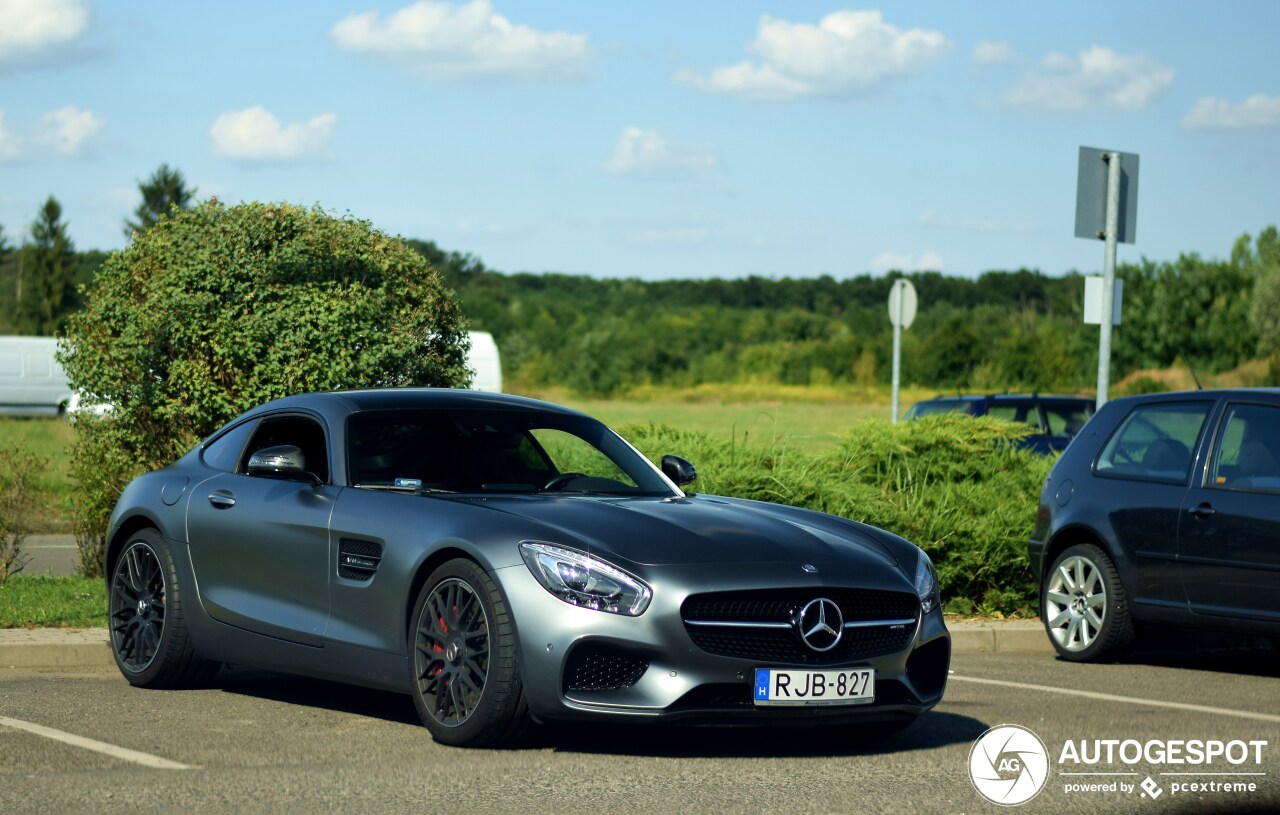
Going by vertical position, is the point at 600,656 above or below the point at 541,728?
above

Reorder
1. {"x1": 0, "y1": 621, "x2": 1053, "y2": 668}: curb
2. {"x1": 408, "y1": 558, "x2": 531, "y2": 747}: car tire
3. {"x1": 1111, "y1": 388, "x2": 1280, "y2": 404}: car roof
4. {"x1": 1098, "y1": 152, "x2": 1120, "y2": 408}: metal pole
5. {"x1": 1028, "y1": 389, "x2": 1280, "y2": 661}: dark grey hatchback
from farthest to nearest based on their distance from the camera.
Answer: {"x1": 1098, "y1": 152, "x2": 1120, "y2": 408}: metal pole, {"x1": 1111, "y1": 388, "x2": 1280, "y2": 404}: car roof, {"x1": 1028, "y1": 389, "x2": 1280, "y2": 661}: dark grey hatchback, {"x1": 0, "y1": 621, "x2": 1053, "y2": 668}: curb, {"x1": 408, "y1": 558, "x2": 531, "y2": 747}: car tire

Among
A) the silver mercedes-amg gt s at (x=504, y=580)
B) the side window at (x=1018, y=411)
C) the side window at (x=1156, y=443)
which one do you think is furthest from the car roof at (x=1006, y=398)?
the silver mercedes-amg gt s at (x=504, y=580)

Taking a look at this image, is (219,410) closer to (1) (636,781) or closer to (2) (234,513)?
(2) (234,513)

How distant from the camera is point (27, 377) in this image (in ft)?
167

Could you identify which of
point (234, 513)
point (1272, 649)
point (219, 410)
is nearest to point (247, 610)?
point (234, 513)

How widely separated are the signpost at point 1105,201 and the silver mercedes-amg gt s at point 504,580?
7411mm

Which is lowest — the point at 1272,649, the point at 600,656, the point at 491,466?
the point at 1272,649

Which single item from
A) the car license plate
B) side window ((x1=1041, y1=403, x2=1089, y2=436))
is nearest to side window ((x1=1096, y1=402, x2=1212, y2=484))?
the car license plate

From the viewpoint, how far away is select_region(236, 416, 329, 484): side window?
7949 mm

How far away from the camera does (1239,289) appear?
9669cm

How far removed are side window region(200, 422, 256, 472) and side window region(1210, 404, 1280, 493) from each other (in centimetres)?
531

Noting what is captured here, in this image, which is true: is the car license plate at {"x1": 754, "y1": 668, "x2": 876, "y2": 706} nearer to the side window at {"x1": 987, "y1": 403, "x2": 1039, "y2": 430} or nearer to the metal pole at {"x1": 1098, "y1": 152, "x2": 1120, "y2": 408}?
the metal pole at {"x1": 1098, "y1": 152, "x2": 1120, "y2": 408}

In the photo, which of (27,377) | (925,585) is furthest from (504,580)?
(27,377)

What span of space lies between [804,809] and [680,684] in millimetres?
785
